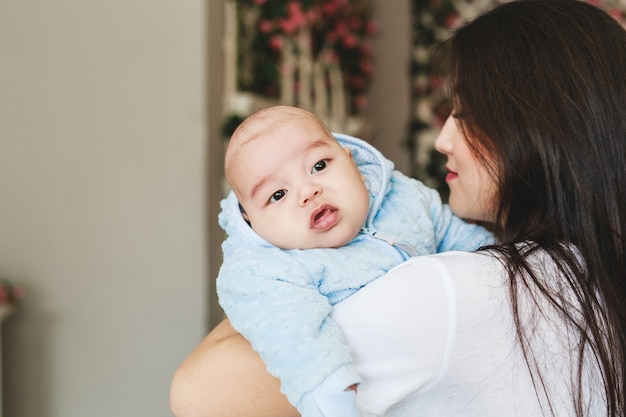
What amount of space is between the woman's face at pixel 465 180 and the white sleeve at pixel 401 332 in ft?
0.98

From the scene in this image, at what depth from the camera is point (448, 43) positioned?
1137 millimetres

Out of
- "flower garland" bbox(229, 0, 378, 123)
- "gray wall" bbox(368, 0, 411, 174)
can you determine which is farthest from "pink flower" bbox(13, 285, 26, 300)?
"gray wall" bbox(368, 0, 411, 174)

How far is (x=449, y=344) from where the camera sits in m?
0.80

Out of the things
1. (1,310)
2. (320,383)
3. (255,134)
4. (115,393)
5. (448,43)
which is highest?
(448,43)

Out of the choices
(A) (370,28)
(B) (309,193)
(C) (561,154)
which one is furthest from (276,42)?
(C) (561,154)

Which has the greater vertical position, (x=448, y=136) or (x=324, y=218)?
(x=448, y=136)

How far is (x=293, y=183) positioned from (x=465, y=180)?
0.30 meters

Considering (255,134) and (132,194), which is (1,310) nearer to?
(132,194)

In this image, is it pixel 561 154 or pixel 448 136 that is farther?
pixel 448 136

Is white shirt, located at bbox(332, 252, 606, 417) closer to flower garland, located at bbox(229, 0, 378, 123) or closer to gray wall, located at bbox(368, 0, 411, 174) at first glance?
flower garland, located at bbox(229, 0, 378, 123)

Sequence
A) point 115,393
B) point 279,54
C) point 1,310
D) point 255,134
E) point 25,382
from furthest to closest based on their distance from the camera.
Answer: point 279,54, point 115,393, point 25,382, point 1,310, point 255,134

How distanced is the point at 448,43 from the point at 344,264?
0.44m

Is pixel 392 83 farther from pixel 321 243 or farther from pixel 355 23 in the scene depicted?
pixel 321 243

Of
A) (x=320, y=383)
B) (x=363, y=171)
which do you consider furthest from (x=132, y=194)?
(x=320, y=383)
